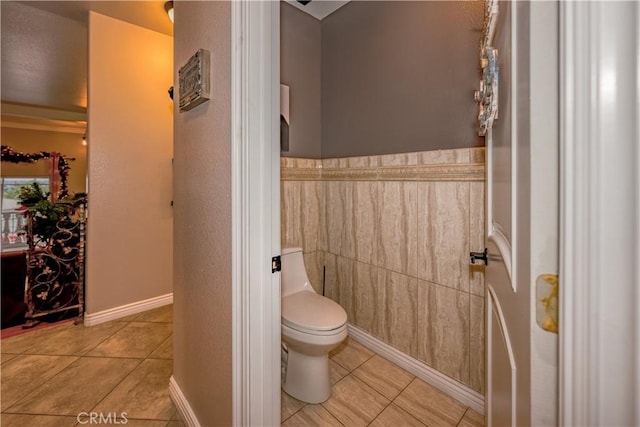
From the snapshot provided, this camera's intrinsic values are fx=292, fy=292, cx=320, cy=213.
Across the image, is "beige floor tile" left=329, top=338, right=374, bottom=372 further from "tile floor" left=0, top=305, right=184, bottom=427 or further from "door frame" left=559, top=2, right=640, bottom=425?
"door frame" left=559, top=2, right=640, bottom=425

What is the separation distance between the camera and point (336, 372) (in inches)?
72.9

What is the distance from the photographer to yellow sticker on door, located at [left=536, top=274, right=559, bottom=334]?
1.35 feet

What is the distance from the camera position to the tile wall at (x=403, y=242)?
5.18 ft

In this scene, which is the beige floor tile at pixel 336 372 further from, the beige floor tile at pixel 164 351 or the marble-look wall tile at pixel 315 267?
the beige floor tile at pixel 164 351

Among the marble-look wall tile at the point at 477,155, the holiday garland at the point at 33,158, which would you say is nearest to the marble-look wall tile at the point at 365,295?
the marble-look wall tile at the point at 477,155

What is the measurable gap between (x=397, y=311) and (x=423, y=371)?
14.5 inches

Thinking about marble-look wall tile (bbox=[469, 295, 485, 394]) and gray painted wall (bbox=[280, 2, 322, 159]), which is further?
gray painted wall (bbox=[280, 2, 322, 159])

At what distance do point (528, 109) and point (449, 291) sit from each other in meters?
1.41

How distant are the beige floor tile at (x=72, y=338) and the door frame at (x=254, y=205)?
5.81 feet

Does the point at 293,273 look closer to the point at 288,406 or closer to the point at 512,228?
the point at 288,406

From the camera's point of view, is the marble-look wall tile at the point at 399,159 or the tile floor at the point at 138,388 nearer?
the tile floor at the point at 138,388

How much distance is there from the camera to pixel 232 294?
1.03 metres

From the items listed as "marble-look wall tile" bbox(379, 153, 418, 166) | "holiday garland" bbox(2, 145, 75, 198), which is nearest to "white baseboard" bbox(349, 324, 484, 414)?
"marble-look wall tile" bbox(379, 153, 418, 166)

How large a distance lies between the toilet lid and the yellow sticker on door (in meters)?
1.20
